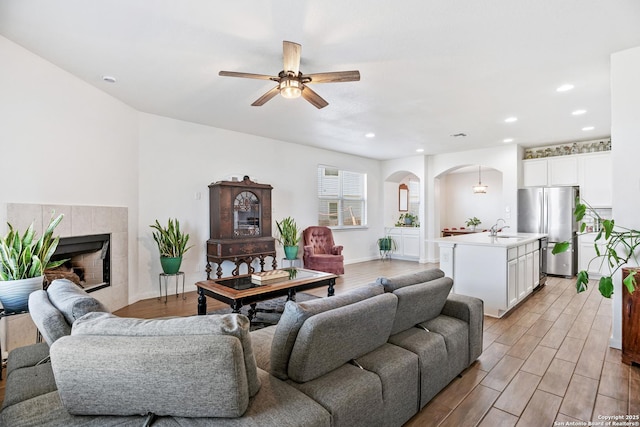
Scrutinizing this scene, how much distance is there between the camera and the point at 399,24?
A: 2.34 meters

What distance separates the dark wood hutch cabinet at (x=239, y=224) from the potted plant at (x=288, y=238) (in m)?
0.38

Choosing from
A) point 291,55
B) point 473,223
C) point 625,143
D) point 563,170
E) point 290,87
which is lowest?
point 473,223

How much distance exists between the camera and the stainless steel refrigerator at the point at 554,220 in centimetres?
571

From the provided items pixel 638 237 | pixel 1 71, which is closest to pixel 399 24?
pixel 638 237

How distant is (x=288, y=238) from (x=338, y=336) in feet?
13.9

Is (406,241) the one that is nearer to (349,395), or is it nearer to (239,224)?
(239,224)

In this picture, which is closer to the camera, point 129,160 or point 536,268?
point 129,160

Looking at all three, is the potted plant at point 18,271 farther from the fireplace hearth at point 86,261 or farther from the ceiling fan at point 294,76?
the ceiling fan at point 294,76

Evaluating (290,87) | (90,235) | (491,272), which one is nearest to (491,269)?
→ (491,272)

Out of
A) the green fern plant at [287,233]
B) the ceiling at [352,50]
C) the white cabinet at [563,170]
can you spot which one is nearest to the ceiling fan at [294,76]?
the ceiling at [352,50]

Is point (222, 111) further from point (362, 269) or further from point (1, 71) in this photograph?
point (362, 269)

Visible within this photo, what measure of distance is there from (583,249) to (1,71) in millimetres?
8394

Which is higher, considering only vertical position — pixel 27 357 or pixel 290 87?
pixel 290 87

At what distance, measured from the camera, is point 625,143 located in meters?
2.75
